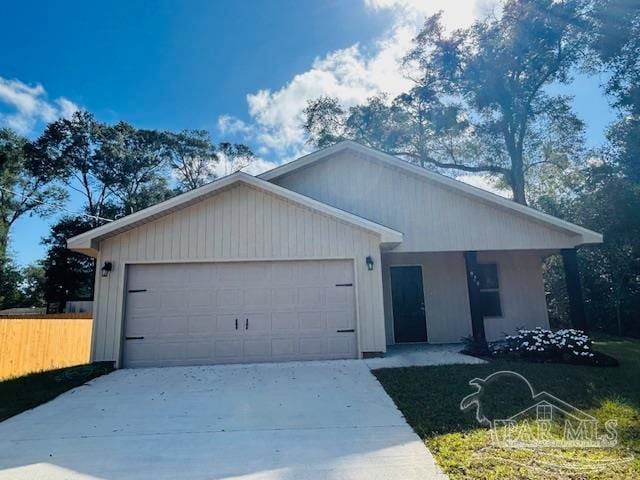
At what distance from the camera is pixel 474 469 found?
324 cm

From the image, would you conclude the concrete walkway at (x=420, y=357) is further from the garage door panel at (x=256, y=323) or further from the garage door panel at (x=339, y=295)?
the garage door panel at (x=256, y=323)

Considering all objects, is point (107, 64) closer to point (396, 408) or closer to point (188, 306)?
point (188, 306)

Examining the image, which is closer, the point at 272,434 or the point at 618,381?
the point at 272,434

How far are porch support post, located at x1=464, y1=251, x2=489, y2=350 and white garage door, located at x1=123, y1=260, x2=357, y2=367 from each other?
2.92 meters

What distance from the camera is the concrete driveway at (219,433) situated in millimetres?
3363

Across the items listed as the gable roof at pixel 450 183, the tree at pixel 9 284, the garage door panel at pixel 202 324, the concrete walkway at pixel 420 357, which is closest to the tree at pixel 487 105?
the gable roof at pixel 450 183

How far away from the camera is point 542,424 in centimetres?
424

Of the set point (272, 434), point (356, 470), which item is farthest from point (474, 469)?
point (272, 434)

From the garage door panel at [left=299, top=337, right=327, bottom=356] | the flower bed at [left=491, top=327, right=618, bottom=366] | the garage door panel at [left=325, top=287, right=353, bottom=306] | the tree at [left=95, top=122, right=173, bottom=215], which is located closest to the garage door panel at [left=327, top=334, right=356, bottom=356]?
the garage door panel at [left=299, top=337, right=327, bottom=356]

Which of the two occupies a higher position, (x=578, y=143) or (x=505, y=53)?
(x=505, y=53)

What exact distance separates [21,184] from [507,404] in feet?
102

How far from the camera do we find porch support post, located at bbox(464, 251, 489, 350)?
843cm

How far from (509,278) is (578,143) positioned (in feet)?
38.0

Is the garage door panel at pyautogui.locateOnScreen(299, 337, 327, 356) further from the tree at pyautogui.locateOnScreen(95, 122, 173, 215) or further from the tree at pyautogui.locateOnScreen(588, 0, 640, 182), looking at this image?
the tree at pyautogui.locateOnScreen(95, 122, 173, 215)
